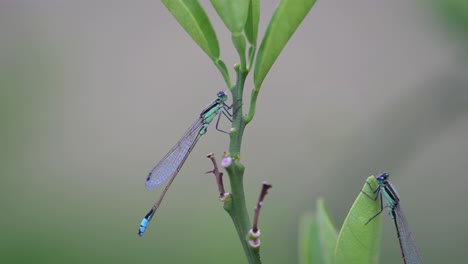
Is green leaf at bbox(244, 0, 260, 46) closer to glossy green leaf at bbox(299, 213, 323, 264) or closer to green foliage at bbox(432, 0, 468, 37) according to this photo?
glossy green leaf at bbox(299, 213, 323, 264)

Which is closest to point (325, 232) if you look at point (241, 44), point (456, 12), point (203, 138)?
point (241, 44)

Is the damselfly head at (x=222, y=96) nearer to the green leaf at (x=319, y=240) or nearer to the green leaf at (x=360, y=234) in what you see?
the green leaf at (x=319, y=240)

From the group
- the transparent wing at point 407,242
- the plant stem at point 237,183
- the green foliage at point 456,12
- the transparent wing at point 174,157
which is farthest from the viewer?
the green foliage at point 456,12

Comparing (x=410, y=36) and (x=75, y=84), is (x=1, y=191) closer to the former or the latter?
(x=75, y=84)

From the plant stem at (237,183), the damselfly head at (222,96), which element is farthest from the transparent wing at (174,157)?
the plant stem at (237,183)

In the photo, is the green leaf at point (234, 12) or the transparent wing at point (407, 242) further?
the transparent wing at point (407, 242)

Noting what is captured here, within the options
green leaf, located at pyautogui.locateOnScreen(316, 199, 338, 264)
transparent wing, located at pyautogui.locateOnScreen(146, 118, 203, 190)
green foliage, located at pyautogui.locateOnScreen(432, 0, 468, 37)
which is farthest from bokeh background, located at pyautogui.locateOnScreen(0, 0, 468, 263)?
green leaf, located at pyautogui.locateOnScreen(316, 199, 338, 264)
